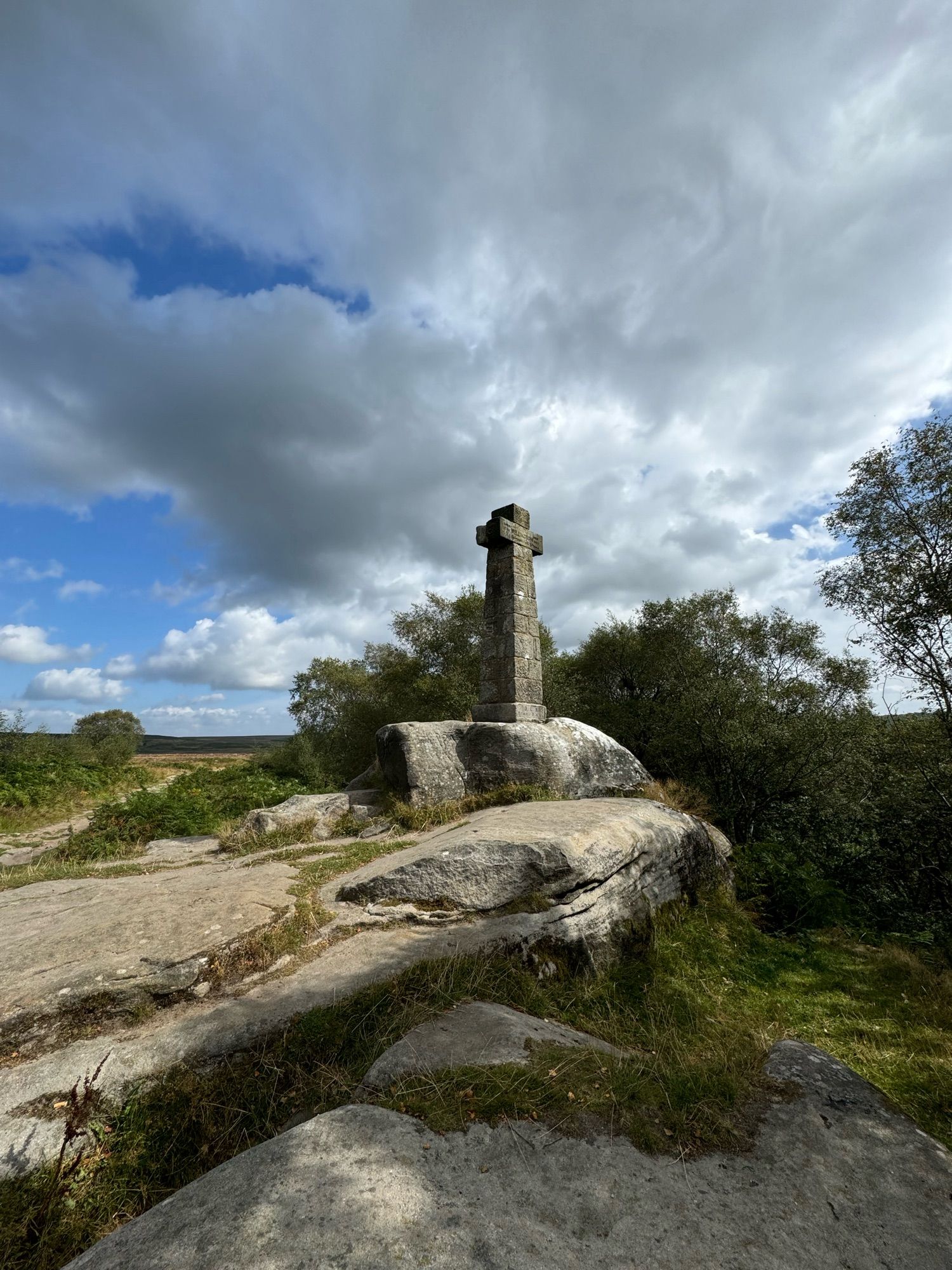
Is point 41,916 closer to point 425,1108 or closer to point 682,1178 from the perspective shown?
point 425,1108

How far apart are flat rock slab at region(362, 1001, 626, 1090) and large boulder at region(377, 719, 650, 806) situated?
241 inches

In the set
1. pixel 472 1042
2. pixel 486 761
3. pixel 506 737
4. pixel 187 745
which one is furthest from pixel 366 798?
pixel 187 745

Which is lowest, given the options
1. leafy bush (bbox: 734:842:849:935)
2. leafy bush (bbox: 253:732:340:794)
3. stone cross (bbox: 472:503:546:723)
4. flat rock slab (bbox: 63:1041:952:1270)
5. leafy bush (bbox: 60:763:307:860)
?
leafy bush (bbox: 734:842:849:935)

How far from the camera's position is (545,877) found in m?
6.12

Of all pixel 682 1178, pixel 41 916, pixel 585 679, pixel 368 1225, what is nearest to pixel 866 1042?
pixel 682 1178

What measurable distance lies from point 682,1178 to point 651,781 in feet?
32.8

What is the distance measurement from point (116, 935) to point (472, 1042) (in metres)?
3.33

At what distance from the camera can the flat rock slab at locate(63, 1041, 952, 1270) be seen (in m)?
2.01

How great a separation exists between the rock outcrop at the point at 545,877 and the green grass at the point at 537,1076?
486mm

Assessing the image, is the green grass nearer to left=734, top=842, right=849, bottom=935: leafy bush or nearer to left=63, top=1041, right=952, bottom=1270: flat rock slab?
left=63, top=1041, right=952, bottom=1270: flat rock slab

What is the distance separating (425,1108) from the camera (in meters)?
2.82

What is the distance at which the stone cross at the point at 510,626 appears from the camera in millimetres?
12039

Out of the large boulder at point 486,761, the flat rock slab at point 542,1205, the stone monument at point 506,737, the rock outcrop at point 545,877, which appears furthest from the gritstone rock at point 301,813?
the flat rock slab at point 542,1205

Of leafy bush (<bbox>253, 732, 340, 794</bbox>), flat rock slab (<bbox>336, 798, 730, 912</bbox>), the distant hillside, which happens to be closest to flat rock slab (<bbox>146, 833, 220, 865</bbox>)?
flat rock slab (<bbox>336, 798, 730, 912</bbox>)
